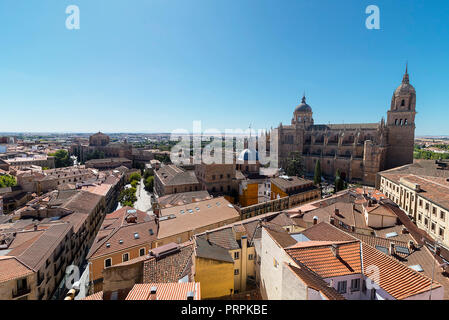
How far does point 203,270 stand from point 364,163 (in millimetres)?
57212

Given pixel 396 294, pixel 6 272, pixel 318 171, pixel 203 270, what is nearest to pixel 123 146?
pixel 318 171

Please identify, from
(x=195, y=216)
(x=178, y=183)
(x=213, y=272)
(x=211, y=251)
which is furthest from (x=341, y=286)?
(x=178, y=183)

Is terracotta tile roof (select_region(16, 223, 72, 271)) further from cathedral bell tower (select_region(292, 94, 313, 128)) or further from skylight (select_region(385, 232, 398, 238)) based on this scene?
cathedral bell tower (select_region(292, 94, 313, 128))

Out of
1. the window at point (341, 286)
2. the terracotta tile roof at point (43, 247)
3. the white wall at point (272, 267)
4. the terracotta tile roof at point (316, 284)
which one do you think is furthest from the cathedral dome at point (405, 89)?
the terracotta tile roof at point (43, 247)

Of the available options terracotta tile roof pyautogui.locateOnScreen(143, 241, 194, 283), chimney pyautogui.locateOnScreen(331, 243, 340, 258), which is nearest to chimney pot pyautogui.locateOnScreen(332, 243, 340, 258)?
chimney pyautogui.locateOnScreen(331, 243, 340, 258)

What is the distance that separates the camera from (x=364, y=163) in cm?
5700

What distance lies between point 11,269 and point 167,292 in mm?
14402

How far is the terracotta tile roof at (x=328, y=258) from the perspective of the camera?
10.2 meters

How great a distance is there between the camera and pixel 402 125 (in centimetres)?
5712

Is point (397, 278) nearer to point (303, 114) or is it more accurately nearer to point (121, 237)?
point (121, 237)

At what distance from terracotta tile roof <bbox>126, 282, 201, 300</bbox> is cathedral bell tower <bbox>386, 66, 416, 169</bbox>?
218ft

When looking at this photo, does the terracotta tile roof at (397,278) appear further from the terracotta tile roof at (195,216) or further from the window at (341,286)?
the terracotta tile roof at (195,216)
